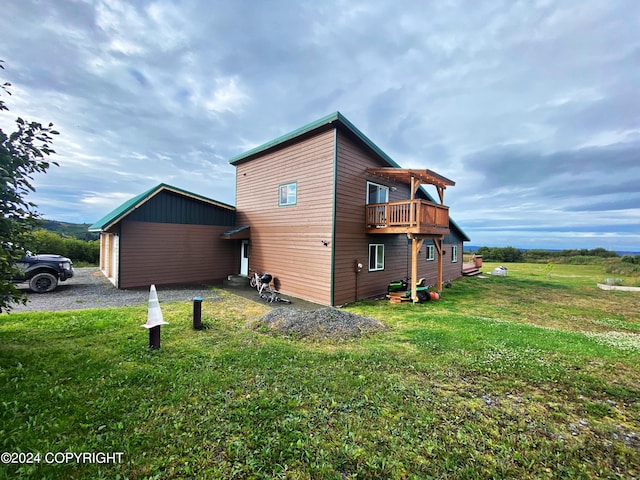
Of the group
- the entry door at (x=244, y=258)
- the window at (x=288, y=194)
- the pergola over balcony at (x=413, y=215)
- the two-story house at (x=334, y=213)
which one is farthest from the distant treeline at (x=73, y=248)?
the pergola over balcony at (x=413, y=215)

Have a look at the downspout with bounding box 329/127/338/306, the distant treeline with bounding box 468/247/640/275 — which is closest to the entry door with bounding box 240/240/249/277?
the downspout with bounding box 329/127/338/306

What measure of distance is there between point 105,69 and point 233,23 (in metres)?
4.72

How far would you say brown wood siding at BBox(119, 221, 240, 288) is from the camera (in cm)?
1109

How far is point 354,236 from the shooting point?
1034cm

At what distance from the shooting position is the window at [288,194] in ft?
36.2

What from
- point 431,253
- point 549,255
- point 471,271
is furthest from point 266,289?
point 549,255

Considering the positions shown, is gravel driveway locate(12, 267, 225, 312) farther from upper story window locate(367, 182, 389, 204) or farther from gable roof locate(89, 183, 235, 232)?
upper story window locate(367, 182, 389, 204)

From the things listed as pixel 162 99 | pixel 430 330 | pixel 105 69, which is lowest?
pixel 430 330

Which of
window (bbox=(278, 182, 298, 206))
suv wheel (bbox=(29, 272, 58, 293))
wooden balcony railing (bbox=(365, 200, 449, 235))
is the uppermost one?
window (bbox=(278, 182, 298, 206))

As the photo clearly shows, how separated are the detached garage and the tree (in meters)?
7.25

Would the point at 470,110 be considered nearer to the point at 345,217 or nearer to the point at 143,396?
the point at 345,217

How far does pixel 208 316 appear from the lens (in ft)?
23.2

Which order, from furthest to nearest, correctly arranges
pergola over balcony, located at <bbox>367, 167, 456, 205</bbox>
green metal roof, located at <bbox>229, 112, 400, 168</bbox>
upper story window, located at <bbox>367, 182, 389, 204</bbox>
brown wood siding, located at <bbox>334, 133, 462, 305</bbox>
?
1. upper story window, located at <bbox>367, 182, 389, 204</bbox>
2. pergola over balcony, located at <bbox>367, 167, 456, 205</bbox>
3. brown wood siding, located at <bbox>334, 133, 462, 305</bbox>
4. green metal roof, located at <bbox>229, 112, 400, 168</bbox>

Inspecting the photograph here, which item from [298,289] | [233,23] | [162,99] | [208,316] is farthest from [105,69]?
[298,289]
